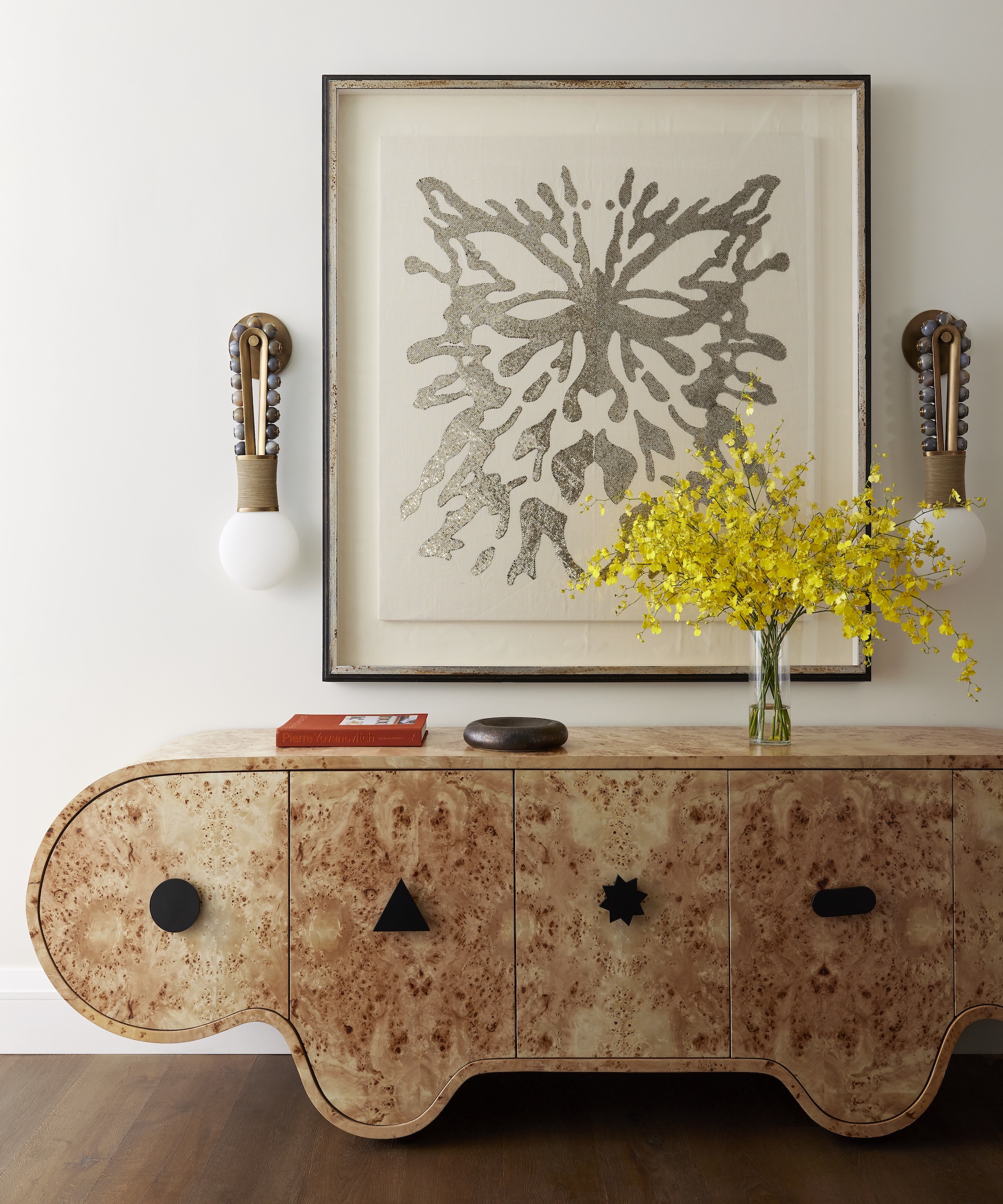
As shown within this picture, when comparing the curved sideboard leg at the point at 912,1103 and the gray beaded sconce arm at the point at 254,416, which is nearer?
the curved sideboard leg at the point at 912,1103

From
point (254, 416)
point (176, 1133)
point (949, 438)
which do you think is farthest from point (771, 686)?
point (176, 1133)

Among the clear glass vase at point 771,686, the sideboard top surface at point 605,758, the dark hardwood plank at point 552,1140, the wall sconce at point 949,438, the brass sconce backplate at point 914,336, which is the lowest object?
the dark hardwood plank at point 552,1140

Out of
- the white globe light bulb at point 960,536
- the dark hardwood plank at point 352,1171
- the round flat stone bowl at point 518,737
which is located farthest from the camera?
the white globe light bulb at point 960,536

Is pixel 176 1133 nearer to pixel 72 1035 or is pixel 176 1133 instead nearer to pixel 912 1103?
pixel 72 1035

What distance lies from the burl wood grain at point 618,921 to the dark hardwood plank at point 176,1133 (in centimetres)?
64

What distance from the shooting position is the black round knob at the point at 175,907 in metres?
1.47

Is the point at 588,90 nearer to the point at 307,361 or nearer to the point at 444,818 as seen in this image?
the point at 307,361

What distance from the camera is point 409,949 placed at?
58.9 inches

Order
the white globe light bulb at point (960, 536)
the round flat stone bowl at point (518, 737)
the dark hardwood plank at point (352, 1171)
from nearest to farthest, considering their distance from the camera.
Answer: the dark hardwood plank at point (352, 1171) < the round flat stone bowl at point (518, 737) < the white globe light bulb at point (960, 536)

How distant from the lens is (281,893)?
59.1 inches

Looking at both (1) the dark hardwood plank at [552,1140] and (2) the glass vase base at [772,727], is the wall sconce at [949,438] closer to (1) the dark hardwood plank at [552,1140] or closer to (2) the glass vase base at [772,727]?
(2) the glass vase base at [772,727]

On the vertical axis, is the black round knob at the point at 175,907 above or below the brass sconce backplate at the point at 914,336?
below

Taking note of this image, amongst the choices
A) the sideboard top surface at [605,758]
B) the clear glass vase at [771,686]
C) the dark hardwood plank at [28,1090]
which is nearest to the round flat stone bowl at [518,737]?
the sideboard top surface at [605,758]

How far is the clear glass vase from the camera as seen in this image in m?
1.61
